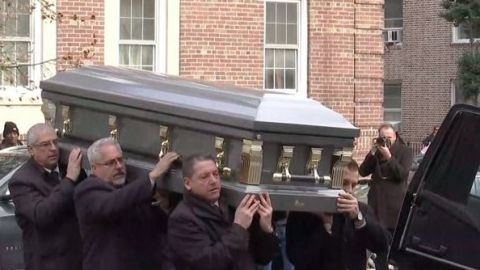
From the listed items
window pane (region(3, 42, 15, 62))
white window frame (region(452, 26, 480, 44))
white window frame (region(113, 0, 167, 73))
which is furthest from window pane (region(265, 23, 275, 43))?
white window frame (region(452, 26, 480, 44))

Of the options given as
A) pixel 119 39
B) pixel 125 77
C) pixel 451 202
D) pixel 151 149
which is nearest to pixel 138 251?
pixel 151 149

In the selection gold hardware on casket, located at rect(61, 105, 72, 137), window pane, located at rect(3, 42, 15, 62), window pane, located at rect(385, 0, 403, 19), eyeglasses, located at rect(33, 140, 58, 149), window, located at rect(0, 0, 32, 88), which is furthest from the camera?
window pane, located at rect(385, 0, 403, 19)

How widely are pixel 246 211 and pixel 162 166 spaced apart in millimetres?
595

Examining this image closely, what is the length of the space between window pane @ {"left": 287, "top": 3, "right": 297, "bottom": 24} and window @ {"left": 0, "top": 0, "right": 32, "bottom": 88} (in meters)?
4.15

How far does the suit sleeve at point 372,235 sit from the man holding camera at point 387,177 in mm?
4155

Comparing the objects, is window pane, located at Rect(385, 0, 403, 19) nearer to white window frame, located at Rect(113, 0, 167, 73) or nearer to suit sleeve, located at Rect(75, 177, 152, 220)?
white window frame, located at Rect(113, 0, 167, 73)

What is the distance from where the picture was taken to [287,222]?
5758mm

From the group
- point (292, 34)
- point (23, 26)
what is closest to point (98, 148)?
point (23, 26)

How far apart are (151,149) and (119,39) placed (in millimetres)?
9582

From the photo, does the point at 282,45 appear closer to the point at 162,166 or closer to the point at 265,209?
the point at 162,166

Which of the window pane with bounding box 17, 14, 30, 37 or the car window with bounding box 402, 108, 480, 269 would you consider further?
the window pane with bounding box 17, 14, 30, 37

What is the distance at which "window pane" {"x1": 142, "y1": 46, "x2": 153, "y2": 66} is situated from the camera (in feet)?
49.5

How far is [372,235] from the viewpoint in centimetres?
574

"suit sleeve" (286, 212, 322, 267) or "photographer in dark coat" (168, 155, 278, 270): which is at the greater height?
"photographer in dark coat" (168, 155, 278, 270)
